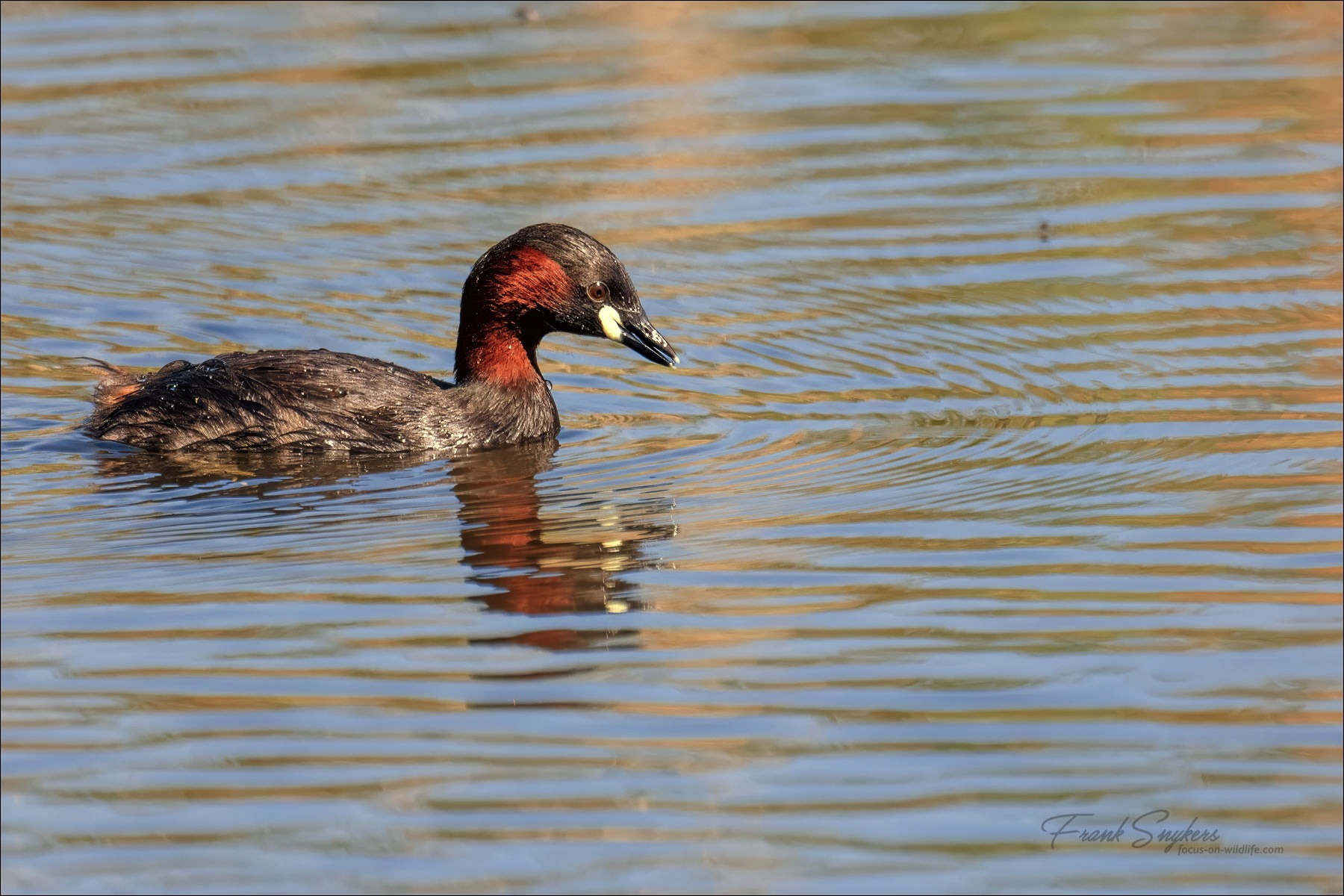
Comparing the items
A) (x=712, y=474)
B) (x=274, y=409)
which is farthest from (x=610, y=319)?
(x=274, y=409)

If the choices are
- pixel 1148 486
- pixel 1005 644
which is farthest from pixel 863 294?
pixel 1005 644

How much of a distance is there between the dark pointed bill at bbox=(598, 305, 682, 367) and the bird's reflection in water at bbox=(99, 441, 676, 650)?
0.62m

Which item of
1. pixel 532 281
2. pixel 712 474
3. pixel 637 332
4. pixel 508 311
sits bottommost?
pixel 712 474

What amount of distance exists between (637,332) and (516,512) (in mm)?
1795

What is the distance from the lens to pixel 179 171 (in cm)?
1372

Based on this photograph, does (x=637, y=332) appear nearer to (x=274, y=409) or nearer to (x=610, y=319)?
(x=610, y=319)

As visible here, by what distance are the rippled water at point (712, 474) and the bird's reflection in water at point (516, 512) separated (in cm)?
3

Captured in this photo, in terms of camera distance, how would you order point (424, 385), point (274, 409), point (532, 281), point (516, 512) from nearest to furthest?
point (516, 512)
point (274, 409)
point (424, 385)
point (532, 281)

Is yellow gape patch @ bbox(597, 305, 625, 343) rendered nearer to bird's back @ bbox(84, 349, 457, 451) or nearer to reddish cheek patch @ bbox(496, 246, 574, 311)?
reddish cheek patch @ bbox(496, 246, 574, 311)

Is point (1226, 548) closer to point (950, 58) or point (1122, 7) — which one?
point (950, 58)

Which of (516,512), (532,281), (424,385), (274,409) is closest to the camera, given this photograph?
(516,512)

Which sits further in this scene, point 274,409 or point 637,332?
point 637,332

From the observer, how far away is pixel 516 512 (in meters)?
8.30

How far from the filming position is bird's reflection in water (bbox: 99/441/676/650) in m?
7.05
